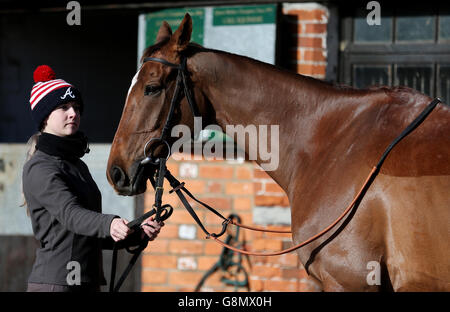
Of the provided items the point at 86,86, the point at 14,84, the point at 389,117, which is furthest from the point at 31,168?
the point at 86,86

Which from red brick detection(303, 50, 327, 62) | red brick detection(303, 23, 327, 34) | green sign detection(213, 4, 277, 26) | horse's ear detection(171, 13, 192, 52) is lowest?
horse's ear detection(171, 13, 192, 52)

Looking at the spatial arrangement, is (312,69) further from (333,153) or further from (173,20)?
(333,153)

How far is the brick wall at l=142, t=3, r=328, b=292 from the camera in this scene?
14.5ft

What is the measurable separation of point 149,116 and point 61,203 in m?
0.61

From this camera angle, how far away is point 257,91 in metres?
2.95

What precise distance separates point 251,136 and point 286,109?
0.23m

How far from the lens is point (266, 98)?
2947mm

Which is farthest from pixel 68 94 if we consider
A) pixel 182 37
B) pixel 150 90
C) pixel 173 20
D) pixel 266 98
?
pixel 173 20

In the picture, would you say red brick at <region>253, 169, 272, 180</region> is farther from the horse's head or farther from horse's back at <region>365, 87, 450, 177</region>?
horse's back at <region>365, 87, 450, 177</region>

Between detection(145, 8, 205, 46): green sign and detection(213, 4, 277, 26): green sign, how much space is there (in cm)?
13

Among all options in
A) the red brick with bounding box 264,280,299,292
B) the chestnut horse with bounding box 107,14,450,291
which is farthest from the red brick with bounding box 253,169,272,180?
the chestnut horse with bounding box 107,14,450,291

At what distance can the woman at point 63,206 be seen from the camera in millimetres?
2568

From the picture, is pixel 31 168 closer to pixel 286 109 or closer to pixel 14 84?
pixel 286 109

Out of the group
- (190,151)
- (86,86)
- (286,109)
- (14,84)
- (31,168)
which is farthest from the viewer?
(86,86)
